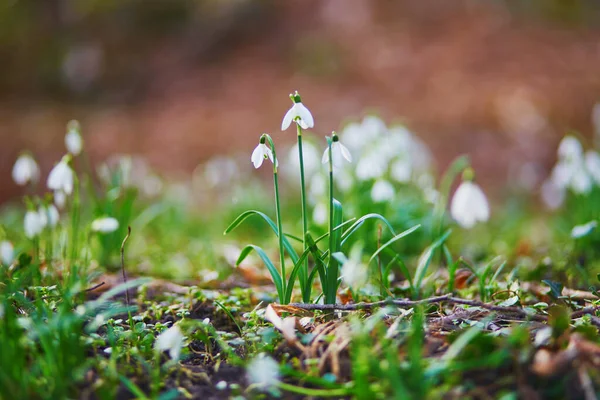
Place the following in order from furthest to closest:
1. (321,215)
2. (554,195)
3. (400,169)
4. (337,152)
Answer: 1. (554,195)
2. (400,169)
3. (321,215)
4. (337,152)

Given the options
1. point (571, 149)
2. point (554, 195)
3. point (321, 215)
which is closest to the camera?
point (321, 215)

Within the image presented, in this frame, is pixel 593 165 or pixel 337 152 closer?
pixel 337 152

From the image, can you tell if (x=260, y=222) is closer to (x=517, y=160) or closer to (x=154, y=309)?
(x=154, y=309)

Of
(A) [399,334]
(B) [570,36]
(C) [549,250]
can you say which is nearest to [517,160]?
(B) [570,36]

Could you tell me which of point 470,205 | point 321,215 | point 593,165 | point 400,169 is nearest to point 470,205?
point 470,205

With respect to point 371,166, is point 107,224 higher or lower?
lower

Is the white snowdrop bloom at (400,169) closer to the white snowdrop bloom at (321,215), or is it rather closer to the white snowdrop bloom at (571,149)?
the white snowdrop bloom at (321,215)

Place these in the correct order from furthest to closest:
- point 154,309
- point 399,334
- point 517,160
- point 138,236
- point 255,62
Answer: point 255,62 → point 517,160 → point 138,236 → point 154,309 → point 399,334

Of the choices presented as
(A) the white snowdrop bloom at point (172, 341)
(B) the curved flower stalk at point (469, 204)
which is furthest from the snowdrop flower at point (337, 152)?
(A) the white snowdrop bloom at point (172, 341)

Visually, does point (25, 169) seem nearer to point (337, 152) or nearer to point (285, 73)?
point (337, 152)

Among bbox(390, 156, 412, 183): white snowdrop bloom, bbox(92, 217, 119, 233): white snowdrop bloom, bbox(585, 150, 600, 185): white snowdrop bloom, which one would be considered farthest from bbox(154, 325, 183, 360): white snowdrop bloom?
bbox(585, 150, 600, 185): white snowdrop bloom
